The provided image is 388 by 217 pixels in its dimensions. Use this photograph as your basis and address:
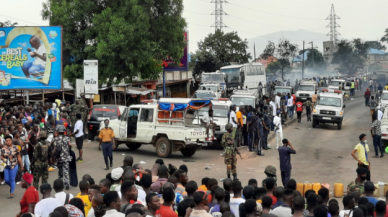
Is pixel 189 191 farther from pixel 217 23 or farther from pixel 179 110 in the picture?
pixel 217 23

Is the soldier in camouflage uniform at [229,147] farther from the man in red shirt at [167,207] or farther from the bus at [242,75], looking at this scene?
the bus at [242,75]

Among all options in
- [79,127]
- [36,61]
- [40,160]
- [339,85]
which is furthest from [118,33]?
[339,85]

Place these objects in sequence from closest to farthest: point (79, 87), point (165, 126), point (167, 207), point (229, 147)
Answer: point (167, 207) → point (229, 147) → point (165, 126) → point (79, 87)

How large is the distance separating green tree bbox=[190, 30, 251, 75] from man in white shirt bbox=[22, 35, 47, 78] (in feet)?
118

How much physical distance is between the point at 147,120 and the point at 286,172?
6.73 metres

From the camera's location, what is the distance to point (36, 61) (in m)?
23.6

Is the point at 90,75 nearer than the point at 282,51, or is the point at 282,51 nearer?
the point at 90,75

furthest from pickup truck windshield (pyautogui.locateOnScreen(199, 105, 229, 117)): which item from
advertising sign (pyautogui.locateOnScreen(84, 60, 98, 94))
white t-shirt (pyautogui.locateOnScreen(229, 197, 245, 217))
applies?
white t-shirt (pyautogui.locateOnScreen(229, 197, 245, 217))

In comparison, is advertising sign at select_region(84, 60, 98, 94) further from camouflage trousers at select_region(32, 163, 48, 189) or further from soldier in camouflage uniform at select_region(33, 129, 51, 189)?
camouflage trousers at select_region(32, 163, 48, 189)

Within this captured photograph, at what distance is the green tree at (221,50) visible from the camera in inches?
2319

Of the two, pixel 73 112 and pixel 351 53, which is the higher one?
pixel 351 53

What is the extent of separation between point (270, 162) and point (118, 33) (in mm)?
→ 13453

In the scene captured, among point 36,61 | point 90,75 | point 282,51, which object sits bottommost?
point 90,75

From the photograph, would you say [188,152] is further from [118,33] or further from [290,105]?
[290,105]
